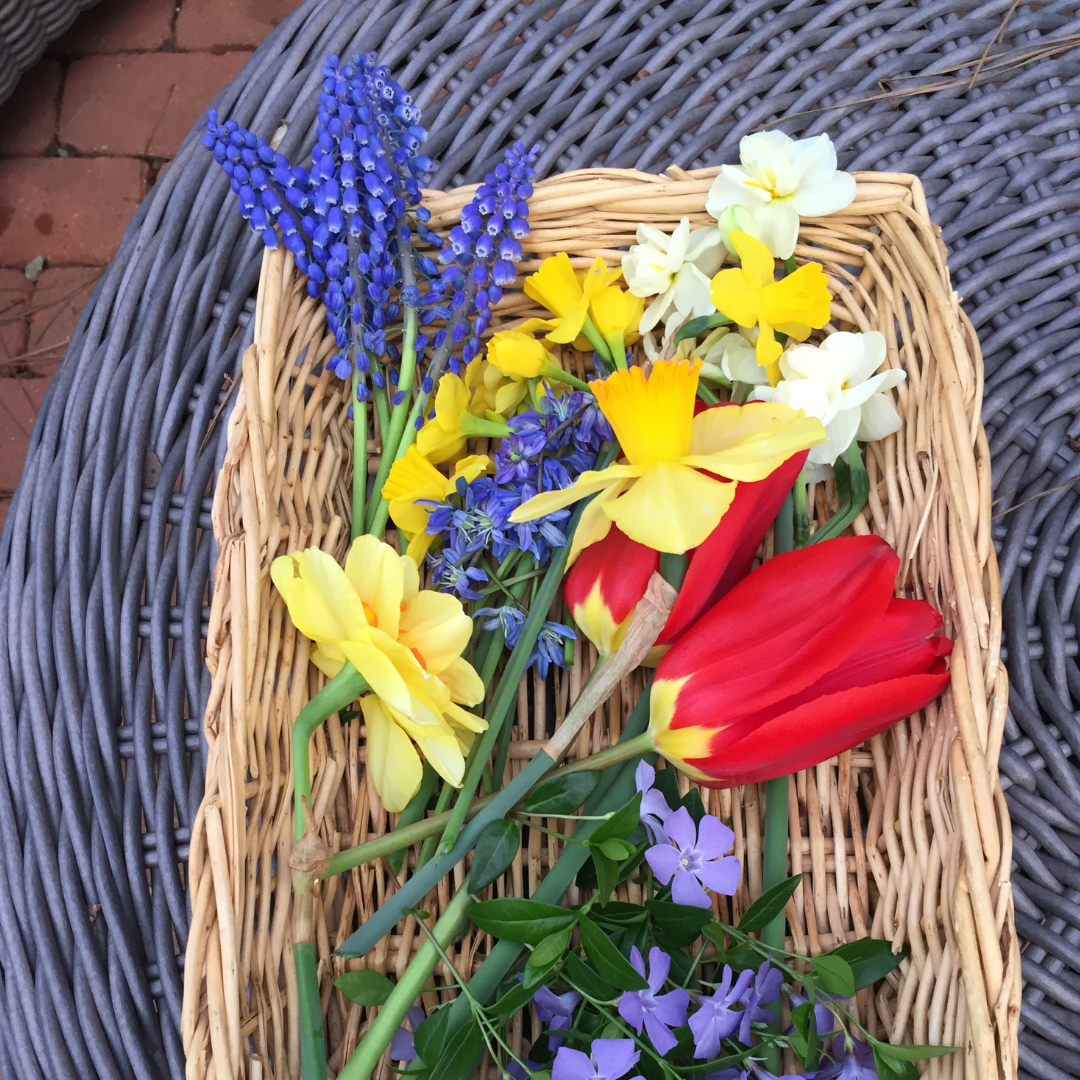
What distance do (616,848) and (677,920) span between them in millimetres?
54

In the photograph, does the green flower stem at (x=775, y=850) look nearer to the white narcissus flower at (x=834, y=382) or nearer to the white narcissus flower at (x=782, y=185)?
the white narcissus flower at (x=834, y=382)

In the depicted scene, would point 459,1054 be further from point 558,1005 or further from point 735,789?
point 735,789

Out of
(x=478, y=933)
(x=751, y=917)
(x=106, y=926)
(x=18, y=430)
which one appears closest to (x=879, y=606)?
(x=751, y=917)

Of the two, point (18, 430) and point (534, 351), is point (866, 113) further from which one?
point (18, 430)

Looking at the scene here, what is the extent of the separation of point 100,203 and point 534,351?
0.90 metres

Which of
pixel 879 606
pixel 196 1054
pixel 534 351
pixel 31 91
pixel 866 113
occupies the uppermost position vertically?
pixel 31 91

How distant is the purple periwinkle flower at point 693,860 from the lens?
0.53m

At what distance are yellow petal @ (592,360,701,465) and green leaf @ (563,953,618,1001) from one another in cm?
27

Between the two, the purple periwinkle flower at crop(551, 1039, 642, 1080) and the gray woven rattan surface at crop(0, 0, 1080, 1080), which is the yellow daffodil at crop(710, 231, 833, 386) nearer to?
the gray woven rattan surface at crop(0, 0, 1080, 1080)

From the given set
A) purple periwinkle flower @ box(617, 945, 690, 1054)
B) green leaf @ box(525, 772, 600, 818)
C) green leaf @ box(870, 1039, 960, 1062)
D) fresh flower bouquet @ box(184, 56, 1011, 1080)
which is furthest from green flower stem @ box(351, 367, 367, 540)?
green leaf @ box(870, 1039, 960, 1062)

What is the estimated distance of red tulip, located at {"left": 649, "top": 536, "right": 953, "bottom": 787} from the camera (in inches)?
21.0

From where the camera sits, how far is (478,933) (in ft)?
2.03

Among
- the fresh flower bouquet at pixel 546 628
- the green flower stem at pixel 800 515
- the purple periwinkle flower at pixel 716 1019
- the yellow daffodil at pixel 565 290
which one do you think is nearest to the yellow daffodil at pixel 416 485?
the fresh flower bouquet at pixel 546 628

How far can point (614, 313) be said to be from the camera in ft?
2.03
